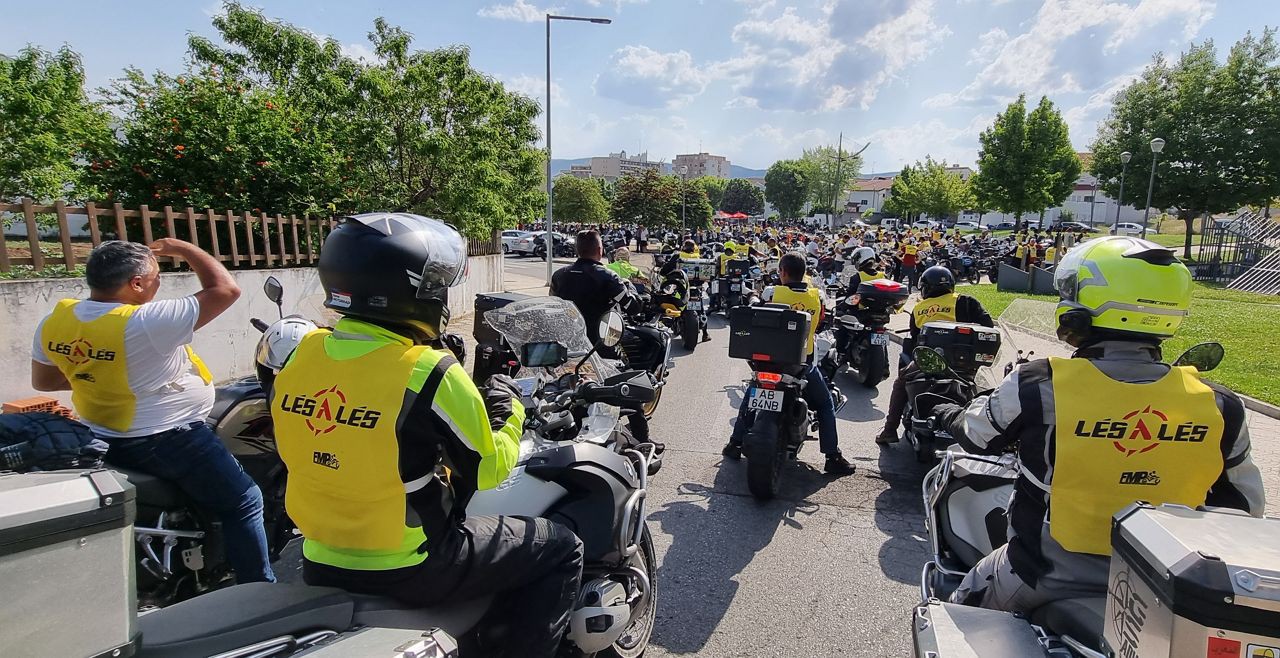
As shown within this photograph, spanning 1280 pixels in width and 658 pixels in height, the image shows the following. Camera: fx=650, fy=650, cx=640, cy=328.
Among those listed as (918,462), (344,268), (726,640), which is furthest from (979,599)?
(918,462)

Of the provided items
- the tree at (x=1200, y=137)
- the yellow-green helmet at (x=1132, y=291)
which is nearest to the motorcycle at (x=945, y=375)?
the yellow-green helmet at (x=1132, y=291)

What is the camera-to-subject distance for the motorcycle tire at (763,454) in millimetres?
4668

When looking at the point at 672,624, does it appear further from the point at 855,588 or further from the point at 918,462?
the point at 918,462

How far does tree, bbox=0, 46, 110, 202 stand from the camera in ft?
31.4

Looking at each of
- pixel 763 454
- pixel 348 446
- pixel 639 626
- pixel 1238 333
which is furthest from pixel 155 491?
pixel 1238 333

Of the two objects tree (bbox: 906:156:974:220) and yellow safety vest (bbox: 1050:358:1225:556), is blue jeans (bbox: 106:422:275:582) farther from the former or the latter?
tree (bbox: 906:156:974:220)

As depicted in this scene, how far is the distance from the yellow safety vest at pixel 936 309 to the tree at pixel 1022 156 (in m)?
31.4

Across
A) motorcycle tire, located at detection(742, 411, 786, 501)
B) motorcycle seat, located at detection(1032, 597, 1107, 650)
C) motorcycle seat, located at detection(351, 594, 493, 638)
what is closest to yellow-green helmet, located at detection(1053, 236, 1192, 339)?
motorcycle seat, located at detection(1032, 597, 1107, 650)

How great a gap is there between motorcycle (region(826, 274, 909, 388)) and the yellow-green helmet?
553 centimetres

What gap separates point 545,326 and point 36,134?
10992 millimetres

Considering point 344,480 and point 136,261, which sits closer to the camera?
point 344,480

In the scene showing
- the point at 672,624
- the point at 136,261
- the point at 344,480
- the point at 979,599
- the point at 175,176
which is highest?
the point at 175,176

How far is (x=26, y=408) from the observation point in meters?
3.20

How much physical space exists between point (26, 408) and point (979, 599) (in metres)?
4.38
